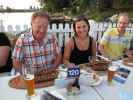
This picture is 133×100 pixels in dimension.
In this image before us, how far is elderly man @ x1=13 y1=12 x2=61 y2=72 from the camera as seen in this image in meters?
2.27

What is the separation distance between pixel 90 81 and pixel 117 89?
21 centimetres

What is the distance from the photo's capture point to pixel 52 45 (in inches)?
96.9

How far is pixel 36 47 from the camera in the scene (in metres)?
2.33

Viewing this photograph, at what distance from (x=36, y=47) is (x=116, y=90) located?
0.88 metres

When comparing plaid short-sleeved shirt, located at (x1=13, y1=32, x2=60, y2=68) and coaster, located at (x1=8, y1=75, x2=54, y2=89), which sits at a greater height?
plaid short-sleeved shirt, located at (x1=13, y1=32, x2=60, y2=68)

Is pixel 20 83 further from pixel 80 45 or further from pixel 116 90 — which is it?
pixel 80 45

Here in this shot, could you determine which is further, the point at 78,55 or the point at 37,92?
the point at 78,55

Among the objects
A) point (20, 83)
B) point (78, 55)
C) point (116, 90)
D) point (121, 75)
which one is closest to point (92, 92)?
point (116, 90)

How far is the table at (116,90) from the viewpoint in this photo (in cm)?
155

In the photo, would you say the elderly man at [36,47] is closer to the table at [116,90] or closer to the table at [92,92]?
the table at [92,92]

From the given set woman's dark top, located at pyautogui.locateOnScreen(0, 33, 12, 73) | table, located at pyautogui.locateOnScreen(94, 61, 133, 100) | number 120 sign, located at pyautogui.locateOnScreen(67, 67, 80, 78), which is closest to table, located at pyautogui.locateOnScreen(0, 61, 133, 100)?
table, located at pyautogui.locateOnScreen(94, 61, 133, 100)

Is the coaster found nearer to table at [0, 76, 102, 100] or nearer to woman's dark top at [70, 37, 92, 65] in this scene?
table at [0, 76, 102, 100]

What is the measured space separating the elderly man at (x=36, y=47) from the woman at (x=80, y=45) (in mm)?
220

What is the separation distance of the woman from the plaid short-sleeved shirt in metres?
0.20
